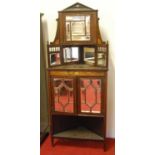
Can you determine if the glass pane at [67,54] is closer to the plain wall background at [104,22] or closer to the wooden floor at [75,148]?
the plain wall background at [104,22]

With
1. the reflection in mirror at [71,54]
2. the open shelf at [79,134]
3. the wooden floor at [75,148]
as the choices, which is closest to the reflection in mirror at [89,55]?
the reflection in mirror at [71,54]

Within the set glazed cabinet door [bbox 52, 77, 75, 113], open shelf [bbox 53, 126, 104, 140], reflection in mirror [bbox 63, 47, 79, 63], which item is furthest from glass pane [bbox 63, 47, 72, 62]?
open shelf [bbox 53, 126, 104, 140]

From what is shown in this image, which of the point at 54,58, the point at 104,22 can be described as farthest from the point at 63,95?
the point at 104,22

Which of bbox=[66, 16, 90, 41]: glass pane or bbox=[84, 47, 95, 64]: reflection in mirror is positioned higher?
bbox=[66, 16, 90, 41]: glass pane

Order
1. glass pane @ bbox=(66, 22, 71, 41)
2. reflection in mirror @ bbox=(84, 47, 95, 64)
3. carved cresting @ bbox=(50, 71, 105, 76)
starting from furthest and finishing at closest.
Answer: reflection in mirror @ bbox=(84, 47, 95, 64) < glass pane @ bbox=(66, 22, 71, 41) < carved cresting @ bbox=(50, 71, 105, 76)

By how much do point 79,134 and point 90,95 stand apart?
501mm

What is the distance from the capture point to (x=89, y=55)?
235cm

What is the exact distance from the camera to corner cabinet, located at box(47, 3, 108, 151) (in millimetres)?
2139

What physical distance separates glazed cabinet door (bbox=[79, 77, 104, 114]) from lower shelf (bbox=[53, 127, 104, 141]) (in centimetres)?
30

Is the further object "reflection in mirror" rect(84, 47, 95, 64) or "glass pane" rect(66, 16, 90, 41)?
"reflection in mirror" rect(84, 47, 95, 64)

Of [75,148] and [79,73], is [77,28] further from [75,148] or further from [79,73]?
[75,148]

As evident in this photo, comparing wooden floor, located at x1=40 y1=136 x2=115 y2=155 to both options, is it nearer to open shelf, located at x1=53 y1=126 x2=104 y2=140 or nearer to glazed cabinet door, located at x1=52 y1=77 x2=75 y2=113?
open shelf, located at x1=53 y1=126 x2=104 y2=140

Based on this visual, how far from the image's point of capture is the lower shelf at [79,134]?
229 centimetres
